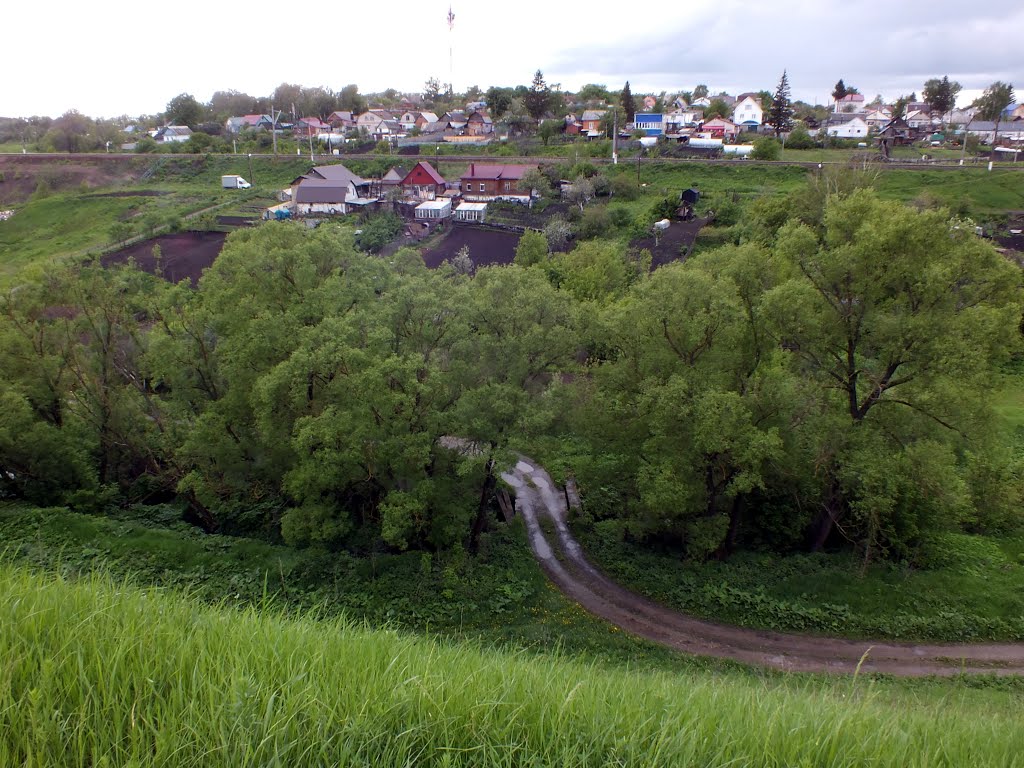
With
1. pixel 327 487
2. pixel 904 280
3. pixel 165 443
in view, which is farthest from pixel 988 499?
pixel 165 443

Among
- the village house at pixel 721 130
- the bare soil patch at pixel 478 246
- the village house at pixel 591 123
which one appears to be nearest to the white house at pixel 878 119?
the village house at pixel 721 130

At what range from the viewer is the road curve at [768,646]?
12672 mm

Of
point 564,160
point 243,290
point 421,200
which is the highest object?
point 564,160

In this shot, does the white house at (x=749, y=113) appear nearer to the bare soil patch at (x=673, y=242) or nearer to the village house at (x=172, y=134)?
the bare soil patch at (x=673, y=242)

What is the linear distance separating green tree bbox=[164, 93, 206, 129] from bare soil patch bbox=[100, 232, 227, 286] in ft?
195

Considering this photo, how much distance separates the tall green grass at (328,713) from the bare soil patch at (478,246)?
35.8m

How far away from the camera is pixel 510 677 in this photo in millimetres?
3928

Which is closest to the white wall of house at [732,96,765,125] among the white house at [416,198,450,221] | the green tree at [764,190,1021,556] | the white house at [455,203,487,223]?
the white house at [455,203,487,223]

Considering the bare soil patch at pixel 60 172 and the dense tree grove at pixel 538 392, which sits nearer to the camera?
the dense tree grove at pixel 538 392

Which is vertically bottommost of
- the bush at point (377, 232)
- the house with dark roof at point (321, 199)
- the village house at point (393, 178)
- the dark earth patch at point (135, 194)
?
the bush at point (377, 232)

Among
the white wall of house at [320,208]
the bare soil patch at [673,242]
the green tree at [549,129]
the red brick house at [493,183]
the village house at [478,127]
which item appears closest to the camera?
the bare soil patch at [673,242]

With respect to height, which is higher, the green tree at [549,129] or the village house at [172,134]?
the village house at [172,134]

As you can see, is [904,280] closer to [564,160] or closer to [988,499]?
[988,499]

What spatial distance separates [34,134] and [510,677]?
380 ft
